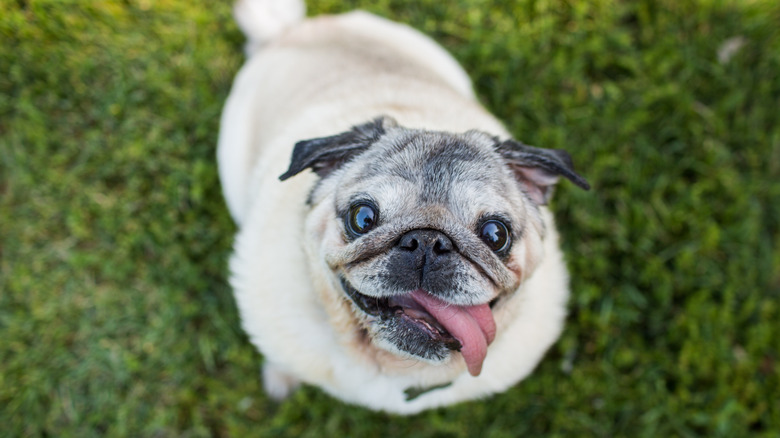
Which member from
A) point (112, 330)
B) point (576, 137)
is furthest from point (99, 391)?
point (576, 137)

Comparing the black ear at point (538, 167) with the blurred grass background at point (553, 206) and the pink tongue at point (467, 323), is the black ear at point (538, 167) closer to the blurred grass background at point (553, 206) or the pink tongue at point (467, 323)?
the pink tongue at point (467, 323)

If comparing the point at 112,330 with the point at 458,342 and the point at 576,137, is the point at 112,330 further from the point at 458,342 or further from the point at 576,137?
the point at 576,137

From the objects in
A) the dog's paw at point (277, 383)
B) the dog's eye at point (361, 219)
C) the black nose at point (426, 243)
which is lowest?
the dog's paw at point (277, 383)

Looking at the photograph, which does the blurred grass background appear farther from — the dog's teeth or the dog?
the dog's teeth

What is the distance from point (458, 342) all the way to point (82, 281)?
12.5 ft

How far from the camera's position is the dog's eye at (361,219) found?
8.51ft

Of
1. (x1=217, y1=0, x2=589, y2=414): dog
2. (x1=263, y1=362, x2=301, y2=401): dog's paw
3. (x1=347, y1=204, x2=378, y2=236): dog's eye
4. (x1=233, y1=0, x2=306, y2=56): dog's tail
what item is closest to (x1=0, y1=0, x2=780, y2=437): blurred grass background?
(x1=263, y1=362, x2=301, y2=401): dog's paw

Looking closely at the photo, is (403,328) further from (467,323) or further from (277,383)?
(277,383)

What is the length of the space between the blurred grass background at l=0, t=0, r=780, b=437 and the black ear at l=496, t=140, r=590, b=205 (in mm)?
2013

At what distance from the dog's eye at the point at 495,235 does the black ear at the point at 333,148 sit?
0.81m

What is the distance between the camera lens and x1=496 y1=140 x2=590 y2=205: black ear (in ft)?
9.30

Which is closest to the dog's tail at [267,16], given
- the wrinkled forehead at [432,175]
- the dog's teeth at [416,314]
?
the wrinkled forehead at [432,175]

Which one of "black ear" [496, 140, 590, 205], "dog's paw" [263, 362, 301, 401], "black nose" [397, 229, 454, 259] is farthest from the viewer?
"dog's paw" [263, 362, 301, 401]

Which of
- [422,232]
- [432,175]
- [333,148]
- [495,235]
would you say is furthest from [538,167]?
[333,148]
